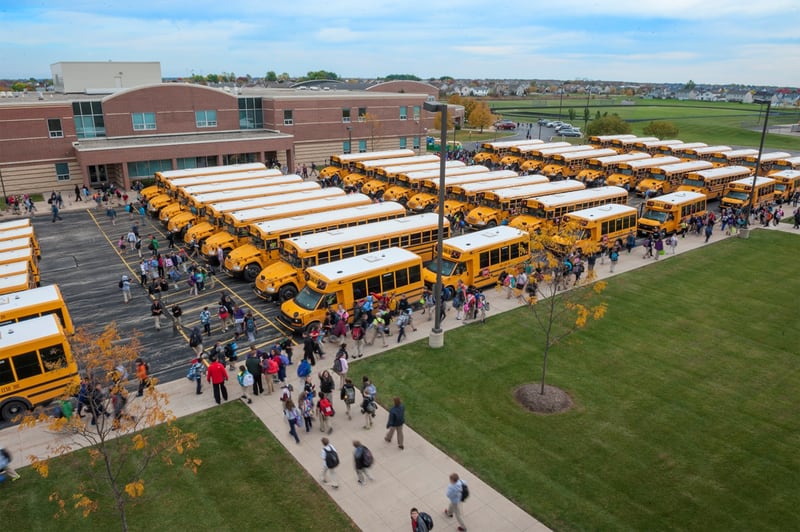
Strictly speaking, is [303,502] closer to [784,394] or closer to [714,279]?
[784,394]

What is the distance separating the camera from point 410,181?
144 ft

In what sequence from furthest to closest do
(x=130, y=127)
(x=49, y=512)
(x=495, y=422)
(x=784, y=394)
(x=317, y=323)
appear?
(x=130, y=127) < (x=317, y=323) < (x=784, y=394) < (x=495, y=422) < (x=49, y=512)

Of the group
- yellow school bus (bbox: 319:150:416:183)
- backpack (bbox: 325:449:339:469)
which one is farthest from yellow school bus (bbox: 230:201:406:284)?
yellow school bus (bbox: 319:150:416:183)

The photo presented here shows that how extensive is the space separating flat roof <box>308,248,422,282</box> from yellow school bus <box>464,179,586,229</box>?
1264 cm

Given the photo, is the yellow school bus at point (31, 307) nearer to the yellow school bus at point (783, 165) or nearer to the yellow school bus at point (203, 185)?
the yellow school bus at point (203, 185)

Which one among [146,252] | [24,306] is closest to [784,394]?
[24,306]

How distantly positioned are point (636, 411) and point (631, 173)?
38377 millimetres

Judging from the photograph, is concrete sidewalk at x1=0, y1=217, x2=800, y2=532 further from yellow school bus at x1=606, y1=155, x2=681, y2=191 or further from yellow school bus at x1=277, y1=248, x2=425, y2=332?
yellow school bus at x1=606, y1=155, x2=681, y2=191

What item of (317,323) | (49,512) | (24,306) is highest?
(24,306)

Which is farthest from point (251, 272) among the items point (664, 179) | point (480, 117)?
point (480, 117)

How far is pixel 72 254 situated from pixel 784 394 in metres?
36.6

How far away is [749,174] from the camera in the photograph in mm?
48406

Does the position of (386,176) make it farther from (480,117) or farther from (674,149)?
(480,117)

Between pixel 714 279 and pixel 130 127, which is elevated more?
pixel 130 127
